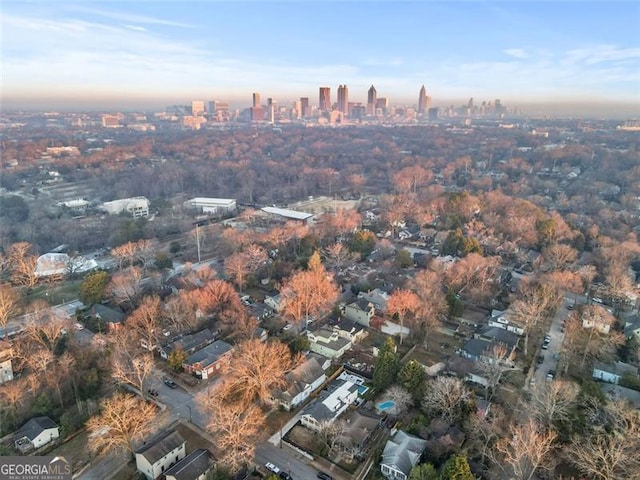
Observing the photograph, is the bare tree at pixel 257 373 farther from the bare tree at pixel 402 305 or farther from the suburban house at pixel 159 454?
the bare tree at pixel 402 305

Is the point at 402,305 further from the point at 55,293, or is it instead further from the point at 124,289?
the point at 55,293

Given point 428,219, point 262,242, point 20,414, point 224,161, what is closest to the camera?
point 20,414

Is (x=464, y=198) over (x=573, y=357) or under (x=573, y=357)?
over

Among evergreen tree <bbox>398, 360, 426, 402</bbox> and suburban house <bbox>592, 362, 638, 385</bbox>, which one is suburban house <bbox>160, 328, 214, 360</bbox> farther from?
suburban house <bbox>592, 362, 638, 385</bbox>

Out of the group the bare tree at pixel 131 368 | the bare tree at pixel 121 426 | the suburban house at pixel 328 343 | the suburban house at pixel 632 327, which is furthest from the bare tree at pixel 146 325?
the suburban house at pixel 632 327

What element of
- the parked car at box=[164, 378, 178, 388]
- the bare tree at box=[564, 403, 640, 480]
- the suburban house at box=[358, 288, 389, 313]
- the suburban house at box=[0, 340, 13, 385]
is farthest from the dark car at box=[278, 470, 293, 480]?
the suburban house at box=[0, 340, 13, 385]

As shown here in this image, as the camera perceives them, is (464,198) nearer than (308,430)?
No

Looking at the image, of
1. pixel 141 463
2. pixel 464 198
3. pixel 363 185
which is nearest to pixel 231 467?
pixel 141 463

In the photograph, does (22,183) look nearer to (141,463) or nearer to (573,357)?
(141,463)
